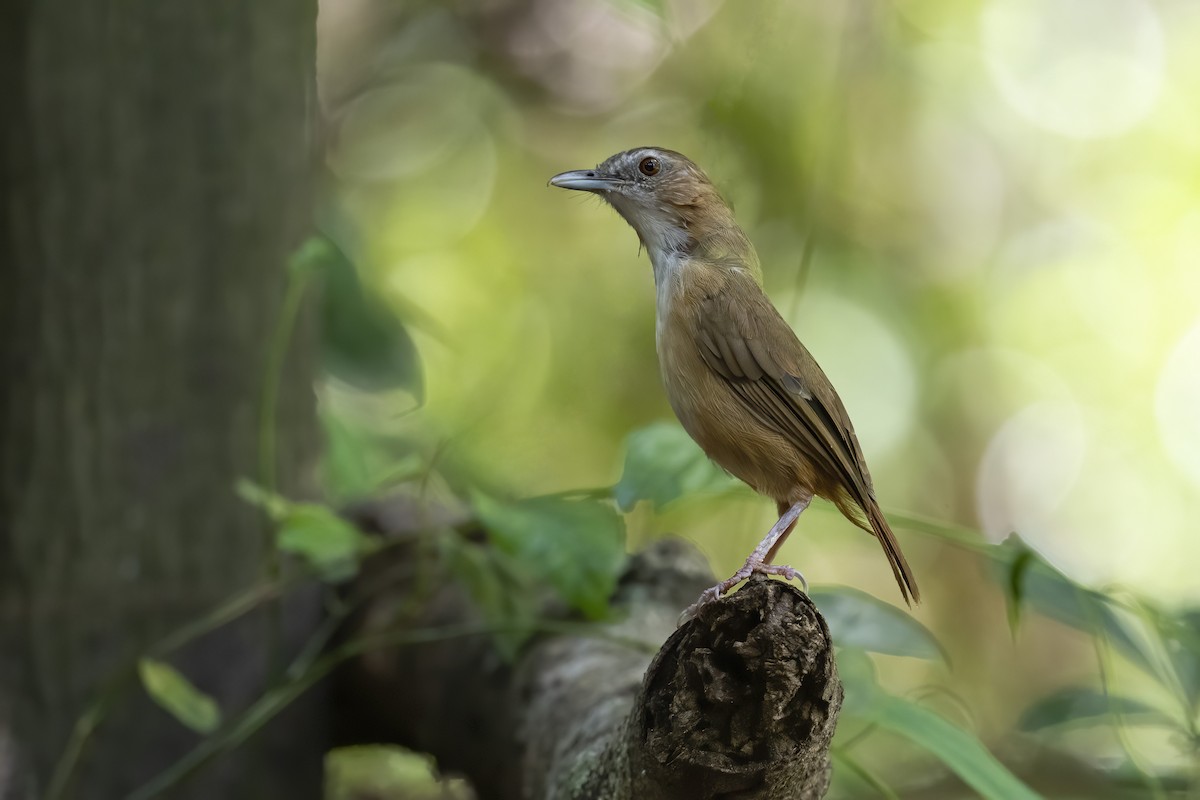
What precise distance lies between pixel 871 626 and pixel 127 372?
2078 millimetres

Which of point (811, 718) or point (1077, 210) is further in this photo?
point (1077, 210)

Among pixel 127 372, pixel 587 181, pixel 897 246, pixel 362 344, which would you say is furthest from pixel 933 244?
pixel 127 372

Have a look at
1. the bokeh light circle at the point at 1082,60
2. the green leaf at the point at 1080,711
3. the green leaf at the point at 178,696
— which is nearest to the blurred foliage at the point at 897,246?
the bokeh light circle at the point at 1082,60

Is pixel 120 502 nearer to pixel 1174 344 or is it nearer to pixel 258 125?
pixel 258 125

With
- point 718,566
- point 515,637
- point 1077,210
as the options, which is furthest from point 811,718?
point 1077,210

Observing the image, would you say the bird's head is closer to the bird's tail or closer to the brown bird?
the brown bird

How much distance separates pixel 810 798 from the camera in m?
1.65

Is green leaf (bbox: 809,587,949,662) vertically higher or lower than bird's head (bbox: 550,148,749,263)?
lower

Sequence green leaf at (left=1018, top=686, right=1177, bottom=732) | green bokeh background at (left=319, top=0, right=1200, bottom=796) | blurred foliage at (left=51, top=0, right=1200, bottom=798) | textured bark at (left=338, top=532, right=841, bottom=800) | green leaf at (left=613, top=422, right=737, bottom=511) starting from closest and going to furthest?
textured bark at (left=338, top=532, right=841, bottom=800) < green leaf at (left=613, top=422, right=737, bottom=511) < green leaf at (left=1018, top=686, right=1177, bottom=732) < blurred foliage at (left=51, top=0, right=1200, bottom=798) < green bokeh background at (left=319, top=0, right=1200, bottom=796)

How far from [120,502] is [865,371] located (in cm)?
440

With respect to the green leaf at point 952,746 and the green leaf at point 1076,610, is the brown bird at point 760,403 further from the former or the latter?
the green leaf at point 1076,610

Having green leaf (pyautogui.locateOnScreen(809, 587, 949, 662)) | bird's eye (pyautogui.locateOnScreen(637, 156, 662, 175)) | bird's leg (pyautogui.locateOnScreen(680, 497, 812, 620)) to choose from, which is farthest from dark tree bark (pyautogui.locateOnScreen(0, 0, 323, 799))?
bird's leg (pyautogui.locateOnScreen(680, 497, 812, 620))

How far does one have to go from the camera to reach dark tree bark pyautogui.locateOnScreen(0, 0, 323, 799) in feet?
10.1

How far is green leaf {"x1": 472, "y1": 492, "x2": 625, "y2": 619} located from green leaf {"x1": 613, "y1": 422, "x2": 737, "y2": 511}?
33 centimetres
